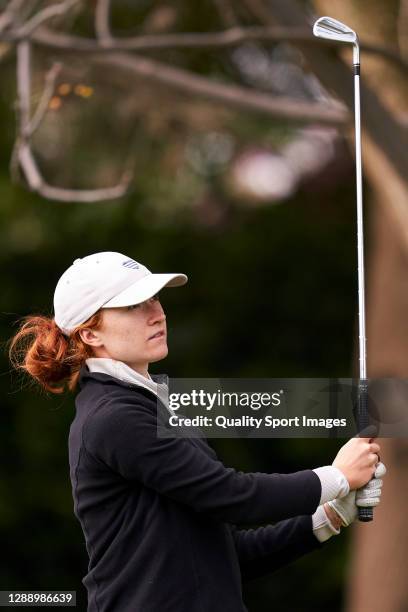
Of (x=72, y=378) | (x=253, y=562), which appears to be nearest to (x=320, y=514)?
(x=253, y=562)

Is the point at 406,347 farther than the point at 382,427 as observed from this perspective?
Yes

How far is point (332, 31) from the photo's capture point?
2420 millimetres

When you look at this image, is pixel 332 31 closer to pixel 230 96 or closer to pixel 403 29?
pixel 230 96

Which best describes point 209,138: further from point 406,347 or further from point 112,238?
point 406,347

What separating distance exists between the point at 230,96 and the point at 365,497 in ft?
10.1

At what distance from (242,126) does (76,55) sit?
2.47 metres

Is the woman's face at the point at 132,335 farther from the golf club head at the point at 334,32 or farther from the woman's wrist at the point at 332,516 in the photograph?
the golf club head at the point at 334,32

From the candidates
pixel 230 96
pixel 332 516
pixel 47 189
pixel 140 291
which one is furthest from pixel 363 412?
pixel 230 96

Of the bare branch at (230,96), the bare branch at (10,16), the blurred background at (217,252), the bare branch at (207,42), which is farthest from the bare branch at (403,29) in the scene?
the bare branch at (10,16)

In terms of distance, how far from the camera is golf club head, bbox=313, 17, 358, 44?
2393 millimetres

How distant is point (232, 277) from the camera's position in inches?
279

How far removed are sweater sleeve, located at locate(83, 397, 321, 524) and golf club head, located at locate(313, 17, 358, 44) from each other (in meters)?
0.92

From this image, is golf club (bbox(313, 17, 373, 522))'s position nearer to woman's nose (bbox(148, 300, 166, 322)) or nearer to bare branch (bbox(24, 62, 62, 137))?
woman's nose (bbox(148, 300, 166, 322))

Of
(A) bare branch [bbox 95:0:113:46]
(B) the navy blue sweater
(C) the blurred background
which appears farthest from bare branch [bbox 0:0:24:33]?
(B) the navy blue sweater
